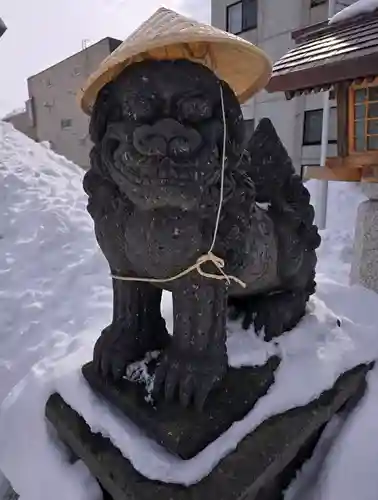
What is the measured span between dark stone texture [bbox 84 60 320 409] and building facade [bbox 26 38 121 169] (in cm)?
757

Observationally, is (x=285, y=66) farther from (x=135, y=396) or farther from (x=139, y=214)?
(x=135, y=396)

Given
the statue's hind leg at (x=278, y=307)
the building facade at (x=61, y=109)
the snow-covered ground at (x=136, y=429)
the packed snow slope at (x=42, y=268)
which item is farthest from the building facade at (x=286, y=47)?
the statue's hind leg at (x=278, y=307)

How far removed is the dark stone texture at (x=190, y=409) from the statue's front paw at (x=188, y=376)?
0.08 ft

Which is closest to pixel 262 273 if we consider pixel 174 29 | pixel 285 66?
pixel 174 29

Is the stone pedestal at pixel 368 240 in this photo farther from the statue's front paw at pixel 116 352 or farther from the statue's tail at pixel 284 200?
the statue's front paw at pixel 116 352

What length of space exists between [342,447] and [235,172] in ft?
2.16

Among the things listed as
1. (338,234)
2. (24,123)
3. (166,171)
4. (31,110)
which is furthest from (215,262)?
(24,123)

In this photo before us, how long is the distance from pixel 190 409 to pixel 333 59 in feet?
4.09

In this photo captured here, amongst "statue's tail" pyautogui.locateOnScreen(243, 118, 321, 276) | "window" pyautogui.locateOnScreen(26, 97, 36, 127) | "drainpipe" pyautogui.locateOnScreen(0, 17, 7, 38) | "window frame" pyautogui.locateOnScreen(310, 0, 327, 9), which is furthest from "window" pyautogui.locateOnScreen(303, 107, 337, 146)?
"window" pyautogui.locateOnScreen(26, 97, 36, 127)

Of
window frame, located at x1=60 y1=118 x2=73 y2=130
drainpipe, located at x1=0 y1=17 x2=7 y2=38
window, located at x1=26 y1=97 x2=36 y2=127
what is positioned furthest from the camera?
window, located at x1=26 y1=97 x2=36 y2=127

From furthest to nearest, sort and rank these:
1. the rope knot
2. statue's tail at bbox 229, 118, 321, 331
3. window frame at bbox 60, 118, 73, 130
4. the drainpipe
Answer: window frame at bbox 60, 118, 73, 130
the drainpipe
statue's tail at bbox 229, 118, 321, 331
the rope knot

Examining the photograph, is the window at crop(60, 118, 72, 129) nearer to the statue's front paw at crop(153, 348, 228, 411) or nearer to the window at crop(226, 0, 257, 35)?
the window at crop(226, 0, 257, 35)

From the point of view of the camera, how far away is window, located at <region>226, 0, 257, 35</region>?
5715 millimetres

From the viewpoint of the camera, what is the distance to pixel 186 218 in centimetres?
67
